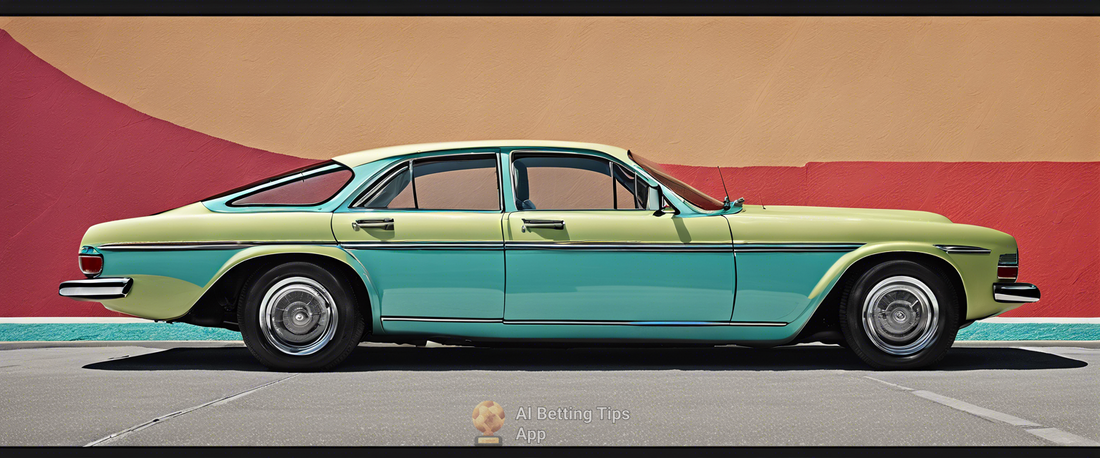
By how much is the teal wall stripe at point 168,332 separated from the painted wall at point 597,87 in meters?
1.52

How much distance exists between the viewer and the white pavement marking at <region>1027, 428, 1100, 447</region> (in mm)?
3402

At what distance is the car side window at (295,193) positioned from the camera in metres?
5.41

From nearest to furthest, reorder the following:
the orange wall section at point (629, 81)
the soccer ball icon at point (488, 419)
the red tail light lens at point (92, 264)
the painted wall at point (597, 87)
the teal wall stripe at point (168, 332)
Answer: the soccer ball icon at point (488, 419) → the red tail light lens at point (92, 264) → the teal wall stripe at point (168, 332) → the painted wall at point (597, 87) → the orange wall section at point (629, 81)

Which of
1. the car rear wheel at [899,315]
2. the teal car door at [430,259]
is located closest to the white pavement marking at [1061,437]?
the car rear wheel at [899,315]

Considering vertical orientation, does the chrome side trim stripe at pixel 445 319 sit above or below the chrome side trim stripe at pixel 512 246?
below

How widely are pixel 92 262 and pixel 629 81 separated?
16.5 feet

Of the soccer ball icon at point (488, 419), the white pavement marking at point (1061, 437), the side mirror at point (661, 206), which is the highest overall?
the side mirror at point (661, 206)

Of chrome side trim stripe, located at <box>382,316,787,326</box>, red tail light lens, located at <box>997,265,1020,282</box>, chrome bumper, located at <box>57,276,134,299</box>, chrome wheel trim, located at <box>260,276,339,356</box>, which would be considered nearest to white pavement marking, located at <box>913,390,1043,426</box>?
chrome side trim stripe, located at <box>382,316,787,326</box>

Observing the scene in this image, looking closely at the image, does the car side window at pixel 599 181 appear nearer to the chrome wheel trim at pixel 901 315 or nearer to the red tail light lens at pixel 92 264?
the chrome wheel trim at pixel 901 315

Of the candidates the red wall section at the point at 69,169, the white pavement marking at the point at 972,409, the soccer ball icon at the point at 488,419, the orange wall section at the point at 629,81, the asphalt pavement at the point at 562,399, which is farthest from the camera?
the orange wall section at the point at 629,81

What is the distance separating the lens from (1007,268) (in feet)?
17.3

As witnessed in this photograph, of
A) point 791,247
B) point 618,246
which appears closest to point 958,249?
point 791,247

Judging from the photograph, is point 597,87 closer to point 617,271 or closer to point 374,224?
point 617,271

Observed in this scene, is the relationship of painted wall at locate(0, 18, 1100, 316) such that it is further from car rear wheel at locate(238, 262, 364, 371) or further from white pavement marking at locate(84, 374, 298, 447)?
white pavement marking at locate(84, 374, 298, 447)
